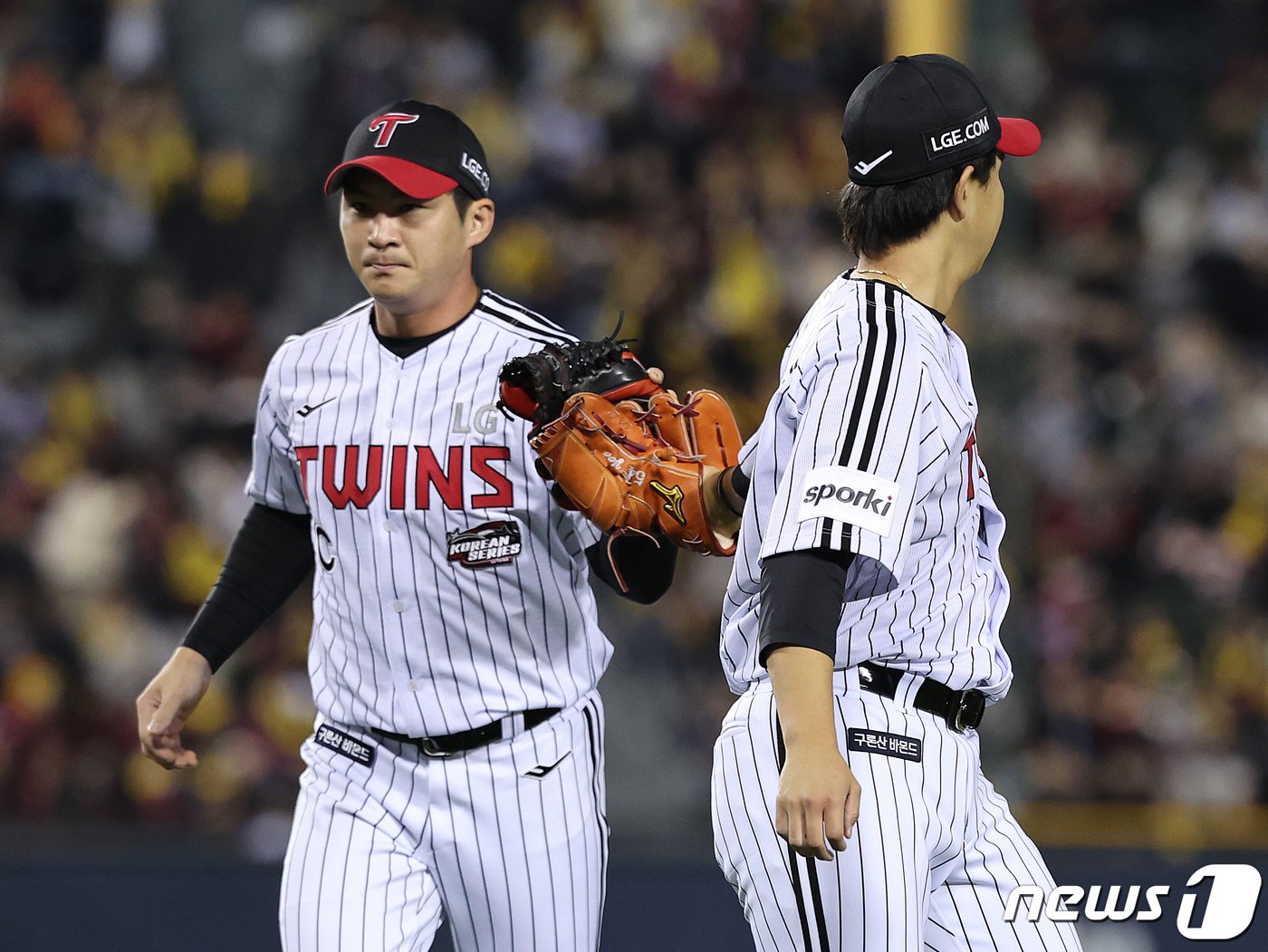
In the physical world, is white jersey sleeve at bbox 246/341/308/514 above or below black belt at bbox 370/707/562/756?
above

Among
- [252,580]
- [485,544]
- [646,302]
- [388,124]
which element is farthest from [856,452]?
[646,302]

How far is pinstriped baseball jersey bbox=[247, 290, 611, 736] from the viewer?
312cm

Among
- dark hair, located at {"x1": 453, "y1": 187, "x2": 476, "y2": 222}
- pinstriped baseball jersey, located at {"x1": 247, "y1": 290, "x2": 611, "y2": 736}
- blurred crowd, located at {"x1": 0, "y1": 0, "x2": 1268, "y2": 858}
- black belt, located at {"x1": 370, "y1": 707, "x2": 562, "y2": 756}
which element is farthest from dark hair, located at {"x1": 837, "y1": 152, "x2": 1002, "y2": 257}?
blurred crowd, located at {"x1": 0, "y1": 0, "x2": 1268, "y2": 858}

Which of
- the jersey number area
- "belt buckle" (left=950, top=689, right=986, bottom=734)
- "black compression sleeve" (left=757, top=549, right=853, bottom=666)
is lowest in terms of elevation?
"belt buckle" (left=950, top=689, right=986, bottom=734)

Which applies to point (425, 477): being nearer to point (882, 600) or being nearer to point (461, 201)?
point (461, 201)

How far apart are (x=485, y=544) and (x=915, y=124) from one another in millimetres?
1107

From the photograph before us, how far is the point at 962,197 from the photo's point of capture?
2.51m

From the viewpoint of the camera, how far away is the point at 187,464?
7957 mm

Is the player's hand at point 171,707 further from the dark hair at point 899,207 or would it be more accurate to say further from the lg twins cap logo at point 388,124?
the dark hair at point 899,207

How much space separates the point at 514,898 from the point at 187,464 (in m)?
5.25

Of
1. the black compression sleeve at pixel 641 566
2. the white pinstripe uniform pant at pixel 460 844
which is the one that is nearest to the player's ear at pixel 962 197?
the black compression sleeve at pixel 641 566

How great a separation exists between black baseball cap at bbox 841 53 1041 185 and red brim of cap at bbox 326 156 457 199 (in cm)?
91

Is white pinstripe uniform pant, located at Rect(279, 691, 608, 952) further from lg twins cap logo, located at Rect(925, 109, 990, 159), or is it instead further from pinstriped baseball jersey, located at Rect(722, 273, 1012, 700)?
lg twins cap logo, located at Rect(925, 109, 990, 159)

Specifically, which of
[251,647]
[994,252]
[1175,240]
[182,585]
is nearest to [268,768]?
[251,647]
